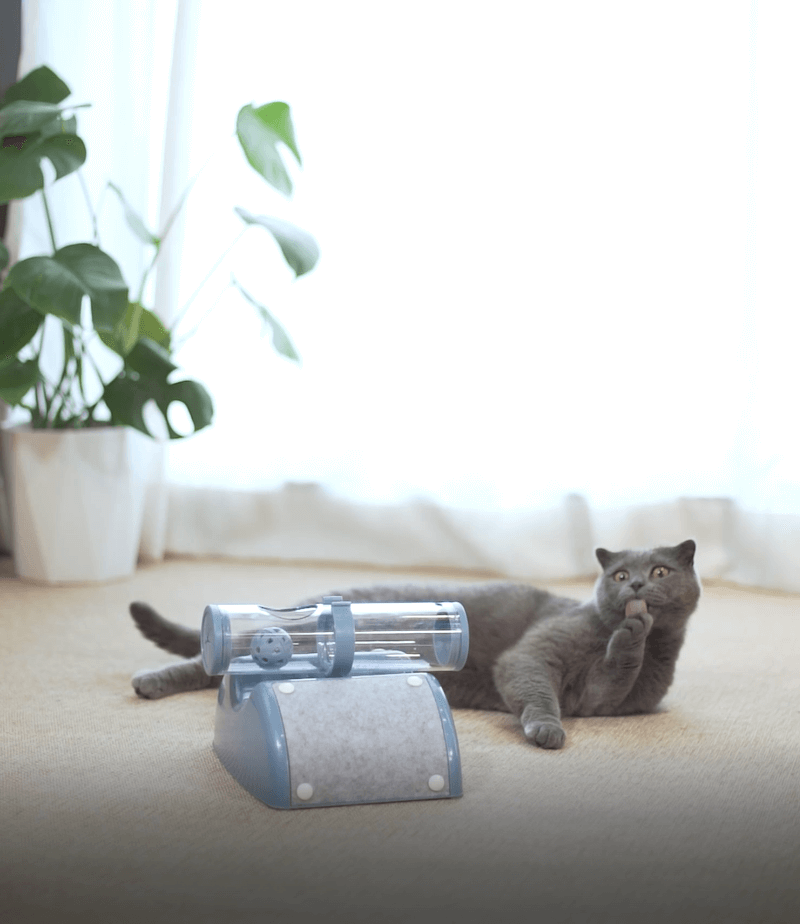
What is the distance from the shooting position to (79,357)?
7.90 feet

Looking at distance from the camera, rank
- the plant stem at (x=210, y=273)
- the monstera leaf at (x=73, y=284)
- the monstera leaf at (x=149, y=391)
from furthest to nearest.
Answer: the plant stem at (x=210, y=273)
the monstera leaf at (x=149, y=391)
the monstera leaf at (x=73, y=284)

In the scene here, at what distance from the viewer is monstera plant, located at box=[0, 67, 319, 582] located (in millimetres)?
2010

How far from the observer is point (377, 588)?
1684 mm

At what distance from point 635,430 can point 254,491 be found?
0.97 metres

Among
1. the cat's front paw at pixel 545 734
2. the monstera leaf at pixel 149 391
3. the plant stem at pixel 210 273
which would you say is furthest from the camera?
the plant stem at pixel 210 273

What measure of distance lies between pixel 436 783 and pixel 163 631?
2.04 feet

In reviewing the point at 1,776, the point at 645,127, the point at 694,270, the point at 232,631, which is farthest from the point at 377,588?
the point at 645,127

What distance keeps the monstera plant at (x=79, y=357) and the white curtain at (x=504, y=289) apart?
0.25 m

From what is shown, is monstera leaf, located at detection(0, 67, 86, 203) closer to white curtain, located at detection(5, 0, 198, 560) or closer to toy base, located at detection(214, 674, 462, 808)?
white curtain, located at detection(5, 0, 198, 560)

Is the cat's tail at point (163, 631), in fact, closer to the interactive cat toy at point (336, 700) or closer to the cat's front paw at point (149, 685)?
the cat's front paw at point (149, 685)

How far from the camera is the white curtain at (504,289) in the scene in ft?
8.07

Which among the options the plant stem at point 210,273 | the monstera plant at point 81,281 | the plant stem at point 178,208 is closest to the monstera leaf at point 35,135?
the monstera plant at point 81,281

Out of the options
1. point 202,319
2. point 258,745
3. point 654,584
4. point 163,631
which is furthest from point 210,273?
point 258,745

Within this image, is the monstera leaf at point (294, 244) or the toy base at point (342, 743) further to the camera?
the monstera leaf at point (294, 244)
